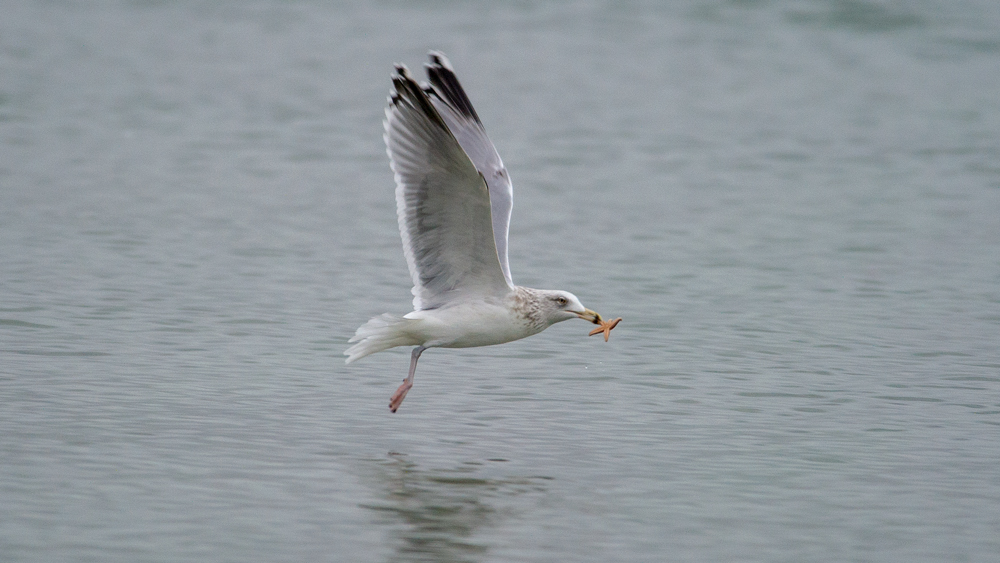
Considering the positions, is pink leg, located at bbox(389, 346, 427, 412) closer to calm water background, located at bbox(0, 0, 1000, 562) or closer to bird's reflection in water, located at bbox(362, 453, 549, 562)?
calm water background, located at bbox(0, 0, 1000, 562)

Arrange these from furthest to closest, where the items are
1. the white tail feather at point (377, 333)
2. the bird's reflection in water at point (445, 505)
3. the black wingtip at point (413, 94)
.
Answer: the white tail feather at point (377, 333) → the black wingtip at point (413, 94) → the bird's reflection in water at point (445, 505)

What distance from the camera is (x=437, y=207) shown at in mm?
7590

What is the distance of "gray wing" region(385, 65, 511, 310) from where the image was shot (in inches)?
288

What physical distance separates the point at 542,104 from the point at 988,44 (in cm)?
829

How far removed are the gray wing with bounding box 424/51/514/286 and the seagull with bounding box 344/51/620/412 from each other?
1.77 feet

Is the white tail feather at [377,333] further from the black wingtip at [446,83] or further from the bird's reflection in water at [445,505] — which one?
the black wingtip at [446,83]

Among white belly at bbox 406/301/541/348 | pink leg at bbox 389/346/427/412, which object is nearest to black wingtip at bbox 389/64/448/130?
white belly at bbox 406/301/541/348

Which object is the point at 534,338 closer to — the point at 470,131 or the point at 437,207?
the point at 470,131

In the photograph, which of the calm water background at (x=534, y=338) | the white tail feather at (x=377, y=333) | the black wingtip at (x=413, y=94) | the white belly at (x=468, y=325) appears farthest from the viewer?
the white belly at (x=468, y=325)

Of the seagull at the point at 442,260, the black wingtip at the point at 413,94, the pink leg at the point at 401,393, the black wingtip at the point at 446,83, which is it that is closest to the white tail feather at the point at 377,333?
the seagull at the point at 442,260

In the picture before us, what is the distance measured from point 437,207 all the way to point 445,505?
1.68m

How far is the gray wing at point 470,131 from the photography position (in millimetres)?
8430

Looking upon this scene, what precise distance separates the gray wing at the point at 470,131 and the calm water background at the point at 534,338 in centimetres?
107

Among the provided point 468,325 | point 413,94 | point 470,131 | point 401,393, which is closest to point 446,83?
point 470,131
